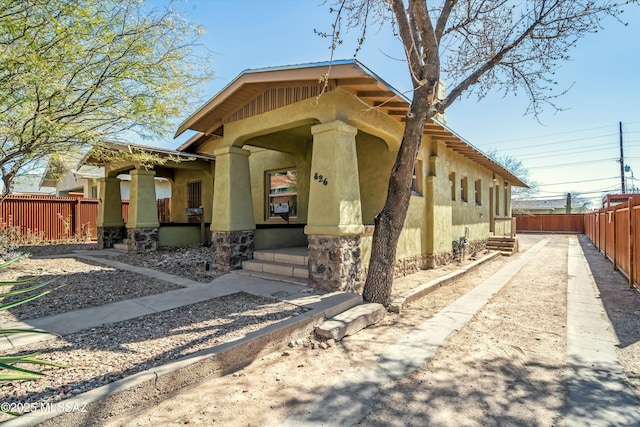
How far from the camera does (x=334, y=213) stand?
5332 mm

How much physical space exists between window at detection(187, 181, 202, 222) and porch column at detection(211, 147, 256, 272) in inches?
224

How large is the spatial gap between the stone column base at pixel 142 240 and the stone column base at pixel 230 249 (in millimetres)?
4010

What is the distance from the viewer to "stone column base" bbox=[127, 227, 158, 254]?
32.1 feet

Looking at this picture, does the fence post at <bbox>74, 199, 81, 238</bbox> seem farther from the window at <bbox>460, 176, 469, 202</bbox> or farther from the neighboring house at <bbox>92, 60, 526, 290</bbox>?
the window at <bbox>460, 176, 469, 202</bbox>

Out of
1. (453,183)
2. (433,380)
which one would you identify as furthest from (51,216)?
(433,380)

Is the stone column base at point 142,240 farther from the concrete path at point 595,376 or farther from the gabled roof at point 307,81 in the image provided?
the concrete path at point 595,376

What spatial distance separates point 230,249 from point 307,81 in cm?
387

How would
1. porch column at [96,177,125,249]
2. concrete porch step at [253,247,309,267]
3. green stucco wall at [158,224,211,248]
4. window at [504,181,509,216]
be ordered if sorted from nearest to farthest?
concrete porch step at [253,247,309,267]
green stucco wall at [158,224,211,248]
porch column at [96,177,125,249]
window at [504,181,509,216]

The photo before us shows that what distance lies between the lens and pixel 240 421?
2371 millimetres

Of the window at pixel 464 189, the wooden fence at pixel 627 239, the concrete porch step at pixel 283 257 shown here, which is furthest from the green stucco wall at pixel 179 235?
the wooden fence at pixel 627 239

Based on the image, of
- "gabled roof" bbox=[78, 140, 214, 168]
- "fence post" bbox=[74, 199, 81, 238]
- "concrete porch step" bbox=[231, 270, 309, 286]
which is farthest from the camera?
"fence post" bbox=[74, 199, 81, 238]

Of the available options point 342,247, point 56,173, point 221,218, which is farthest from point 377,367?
point 56,173

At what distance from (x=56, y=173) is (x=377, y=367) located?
9.45m

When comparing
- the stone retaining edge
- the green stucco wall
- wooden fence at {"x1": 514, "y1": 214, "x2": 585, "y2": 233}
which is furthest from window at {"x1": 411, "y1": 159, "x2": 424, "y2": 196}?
wooden fence at {"x1": 514, "y1": 214, "x2": 585, "y2": 233}
